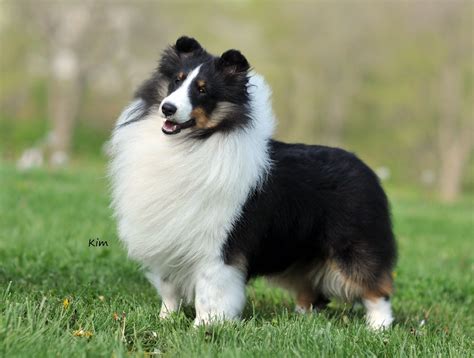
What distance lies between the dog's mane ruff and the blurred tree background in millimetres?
→ 12935

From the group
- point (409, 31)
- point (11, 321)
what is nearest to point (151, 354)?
point (11, 321)

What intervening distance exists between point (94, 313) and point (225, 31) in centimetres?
2600

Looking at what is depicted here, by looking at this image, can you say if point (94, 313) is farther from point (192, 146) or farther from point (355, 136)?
point (355, 136)

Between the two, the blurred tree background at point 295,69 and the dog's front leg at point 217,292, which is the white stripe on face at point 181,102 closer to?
the dog's front leg at point 217,292

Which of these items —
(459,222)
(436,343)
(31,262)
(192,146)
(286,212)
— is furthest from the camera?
(459,222)

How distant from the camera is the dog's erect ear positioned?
4.45 metres

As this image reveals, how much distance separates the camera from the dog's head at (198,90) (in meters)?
4.13

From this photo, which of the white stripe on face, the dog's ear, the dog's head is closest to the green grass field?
the dog's head

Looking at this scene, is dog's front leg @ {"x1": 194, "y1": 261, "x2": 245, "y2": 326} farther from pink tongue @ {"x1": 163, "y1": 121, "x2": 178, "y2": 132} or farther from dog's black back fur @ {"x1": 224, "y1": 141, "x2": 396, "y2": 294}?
pink tongue @ {"x1": 163, "y1": 121, "x2": 178, "y2": 132}

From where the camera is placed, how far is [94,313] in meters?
3.89

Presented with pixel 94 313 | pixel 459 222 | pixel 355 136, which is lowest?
pixel 355 136

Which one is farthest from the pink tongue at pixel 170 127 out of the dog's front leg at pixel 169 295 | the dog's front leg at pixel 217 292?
the dog's front leg at pixel 169 295

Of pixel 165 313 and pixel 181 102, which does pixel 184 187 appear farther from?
pixel 165 313

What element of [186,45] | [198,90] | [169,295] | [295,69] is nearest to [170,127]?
[198,90]
